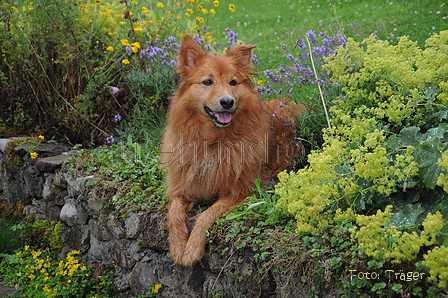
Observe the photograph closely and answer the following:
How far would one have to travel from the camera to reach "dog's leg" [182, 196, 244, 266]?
10.8 feet

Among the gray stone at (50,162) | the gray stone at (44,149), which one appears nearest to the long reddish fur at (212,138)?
the gray stone at (50,162)

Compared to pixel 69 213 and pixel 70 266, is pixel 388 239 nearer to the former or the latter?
pixel 70 266

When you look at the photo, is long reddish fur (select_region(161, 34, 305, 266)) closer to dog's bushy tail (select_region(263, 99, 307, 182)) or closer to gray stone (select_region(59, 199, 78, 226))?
dog's bushy tail (select_region(263, 99, 307, 182))

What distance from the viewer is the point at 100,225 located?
14.5 ft

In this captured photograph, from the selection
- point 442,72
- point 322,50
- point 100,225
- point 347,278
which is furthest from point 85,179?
point 442,72

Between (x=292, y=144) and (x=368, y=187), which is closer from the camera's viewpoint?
(x=368, y=187)

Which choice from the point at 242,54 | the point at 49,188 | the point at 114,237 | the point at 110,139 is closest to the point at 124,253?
the point at 114,237

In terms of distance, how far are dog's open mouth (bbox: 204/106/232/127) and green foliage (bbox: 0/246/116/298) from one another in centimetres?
183

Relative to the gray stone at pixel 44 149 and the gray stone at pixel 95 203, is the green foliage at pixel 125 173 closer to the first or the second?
the gray stone at pixel 95 203

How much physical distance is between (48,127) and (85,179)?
1.69m

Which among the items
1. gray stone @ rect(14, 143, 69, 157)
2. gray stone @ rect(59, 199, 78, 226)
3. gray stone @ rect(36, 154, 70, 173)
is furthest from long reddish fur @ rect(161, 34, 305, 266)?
gray stone @ rect(14, 143, 69, 157)

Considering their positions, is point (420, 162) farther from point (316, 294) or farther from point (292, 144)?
point (292, 144)

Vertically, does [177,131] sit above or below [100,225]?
above

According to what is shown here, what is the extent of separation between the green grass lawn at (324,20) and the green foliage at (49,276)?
3372 mm
